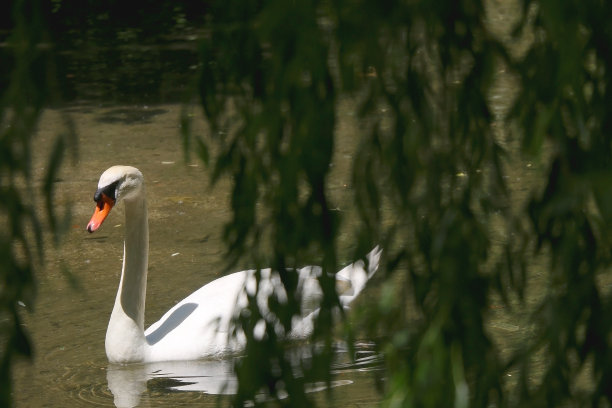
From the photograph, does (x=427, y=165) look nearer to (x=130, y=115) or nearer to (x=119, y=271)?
(x=119, y=271)

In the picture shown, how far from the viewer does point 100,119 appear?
381 inches

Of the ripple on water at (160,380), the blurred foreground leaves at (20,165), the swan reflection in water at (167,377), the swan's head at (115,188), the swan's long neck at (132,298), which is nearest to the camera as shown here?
the blurred foreground leaves at (20,165)

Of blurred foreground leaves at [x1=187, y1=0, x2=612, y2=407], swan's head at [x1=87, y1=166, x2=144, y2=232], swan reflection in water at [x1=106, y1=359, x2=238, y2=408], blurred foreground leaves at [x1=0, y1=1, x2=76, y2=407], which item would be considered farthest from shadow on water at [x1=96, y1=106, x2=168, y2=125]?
blurred foreground leaves at [x1=0, y1=1, x2=76, y2=407]

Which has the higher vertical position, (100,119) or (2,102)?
(2,102)

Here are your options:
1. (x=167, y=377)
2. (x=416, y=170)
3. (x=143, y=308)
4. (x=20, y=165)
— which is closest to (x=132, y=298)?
(x=143, y=308)

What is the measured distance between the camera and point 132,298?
225 inches

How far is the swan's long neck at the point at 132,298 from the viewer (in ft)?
18.0

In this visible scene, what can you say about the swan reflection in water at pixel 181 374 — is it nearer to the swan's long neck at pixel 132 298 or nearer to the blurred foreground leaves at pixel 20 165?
the swan's long neck at pixel 132 298

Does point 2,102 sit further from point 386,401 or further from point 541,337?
point 541,337

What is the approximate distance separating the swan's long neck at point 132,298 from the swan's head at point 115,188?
0.15ft

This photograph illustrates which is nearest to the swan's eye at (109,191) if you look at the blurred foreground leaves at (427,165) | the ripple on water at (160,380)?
the ripple on water at (160,380)

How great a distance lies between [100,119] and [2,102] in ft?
25.7

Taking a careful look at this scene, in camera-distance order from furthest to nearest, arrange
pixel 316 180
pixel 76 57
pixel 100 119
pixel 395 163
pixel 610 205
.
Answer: pixel 76 57, pixel 100 119, pixel 395 163, pixel 316 180, pixel 610 205

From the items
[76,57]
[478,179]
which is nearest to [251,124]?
[478,179]
